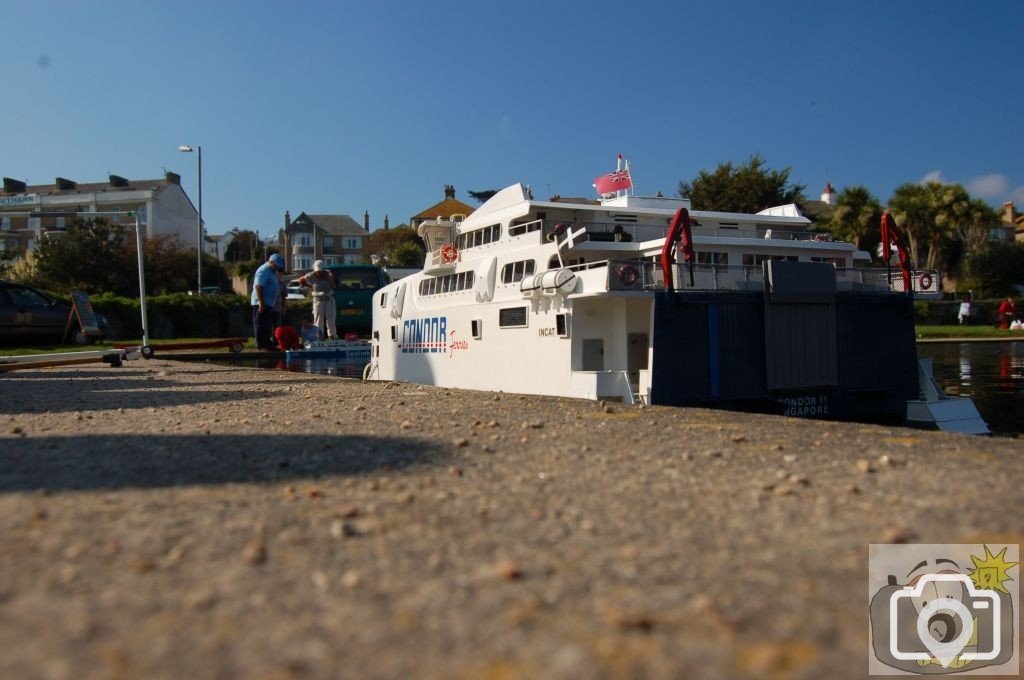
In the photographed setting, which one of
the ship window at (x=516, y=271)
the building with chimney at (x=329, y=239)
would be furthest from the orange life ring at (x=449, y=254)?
the building with chimney at (x=329, y=239)

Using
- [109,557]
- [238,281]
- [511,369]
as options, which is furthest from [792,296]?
[238,281]

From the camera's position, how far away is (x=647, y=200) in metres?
18.3

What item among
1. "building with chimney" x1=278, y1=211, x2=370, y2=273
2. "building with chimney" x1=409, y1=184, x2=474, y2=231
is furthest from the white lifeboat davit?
"building with chimney" x1=278, y1=211, x2=370, y2=273

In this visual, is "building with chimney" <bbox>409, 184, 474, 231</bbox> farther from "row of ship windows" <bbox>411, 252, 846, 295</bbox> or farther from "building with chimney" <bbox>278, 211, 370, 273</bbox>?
"row of ship windows" <bbox>411, 252, 846, 295</bbox>

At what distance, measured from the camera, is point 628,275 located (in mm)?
12562

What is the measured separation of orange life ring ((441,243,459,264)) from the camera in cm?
1858

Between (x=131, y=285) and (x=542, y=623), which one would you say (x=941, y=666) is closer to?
(x=542, y=623)

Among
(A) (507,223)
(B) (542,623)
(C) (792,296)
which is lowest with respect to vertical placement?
(B) (542,623)

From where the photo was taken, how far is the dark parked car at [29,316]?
22.5m

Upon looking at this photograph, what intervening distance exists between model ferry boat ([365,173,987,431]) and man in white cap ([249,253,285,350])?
6159mm

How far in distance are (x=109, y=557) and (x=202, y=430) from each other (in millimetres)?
4199

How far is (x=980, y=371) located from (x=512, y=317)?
55.4 ft

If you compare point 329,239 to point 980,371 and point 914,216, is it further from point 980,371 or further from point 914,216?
point 980,371

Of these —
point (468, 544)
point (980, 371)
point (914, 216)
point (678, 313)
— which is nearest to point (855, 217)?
point (914, 216)
